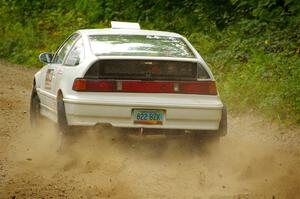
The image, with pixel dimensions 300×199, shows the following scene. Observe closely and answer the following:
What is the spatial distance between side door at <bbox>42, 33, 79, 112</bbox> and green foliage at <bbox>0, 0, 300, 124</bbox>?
356cm

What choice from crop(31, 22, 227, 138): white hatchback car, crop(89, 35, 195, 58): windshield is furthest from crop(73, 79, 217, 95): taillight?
crop(89, 35, 195, 58): windshield

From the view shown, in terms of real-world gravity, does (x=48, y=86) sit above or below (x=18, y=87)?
above

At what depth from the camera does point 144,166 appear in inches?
313

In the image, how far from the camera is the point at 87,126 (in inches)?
319

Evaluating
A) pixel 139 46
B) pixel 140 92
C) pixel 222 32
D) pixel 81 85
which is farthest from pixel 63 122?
pixel 222 32

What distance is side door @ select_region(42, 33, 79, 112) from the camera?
919 centimetres

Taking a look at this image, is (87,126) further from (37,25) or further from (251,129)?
(37,25)

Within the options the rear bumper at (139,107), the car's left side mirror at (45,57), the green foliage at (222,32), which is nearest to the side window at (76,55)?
the rear bumper at (139,107)

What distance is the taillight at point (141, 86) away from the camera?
8062mm

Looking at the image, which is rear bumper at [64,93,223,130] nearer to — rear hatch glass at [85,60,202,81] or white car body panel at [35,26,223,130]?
white car body panel at [35,26,223,130]

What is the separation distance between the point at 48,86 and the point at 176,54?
2005 mm

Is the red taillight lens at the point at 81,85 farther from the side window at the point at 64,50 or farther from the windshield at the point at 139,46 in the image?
the side window at the point at 64,50

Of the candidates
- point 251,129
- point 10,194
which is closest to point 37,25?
point 251,129

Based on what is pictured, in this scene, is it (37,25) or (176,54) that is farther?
(37,25)
